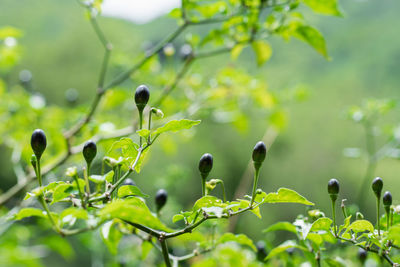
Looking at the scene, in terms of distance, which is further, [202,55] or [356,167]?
[356,167]

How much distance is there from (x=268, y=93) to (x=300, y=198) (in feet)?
3.79

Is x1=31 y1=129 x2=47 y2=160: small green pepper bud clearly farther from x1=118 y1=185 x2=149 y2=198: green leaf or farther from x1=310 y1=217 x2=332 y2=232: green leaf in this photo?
x1=310 y1=217 x2=332 y2=232: green leaf

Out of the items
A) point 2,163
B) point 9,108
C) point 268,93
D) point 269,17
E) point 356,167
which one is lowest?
point 356,167

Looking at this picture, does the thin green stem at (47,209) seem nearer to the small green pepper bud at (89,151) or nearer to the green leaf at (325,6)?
the small green pepper bud at (89,151)

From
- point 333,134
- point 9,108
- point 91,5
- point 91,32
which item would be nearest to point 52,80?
point 91,32

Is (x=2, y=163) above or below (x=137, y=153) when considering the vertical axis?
below

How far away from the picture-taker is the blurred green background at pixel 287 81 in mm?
2928

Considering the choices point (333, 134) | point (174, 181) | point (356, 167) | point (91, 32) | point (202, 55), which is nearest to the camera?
point (202, 55)

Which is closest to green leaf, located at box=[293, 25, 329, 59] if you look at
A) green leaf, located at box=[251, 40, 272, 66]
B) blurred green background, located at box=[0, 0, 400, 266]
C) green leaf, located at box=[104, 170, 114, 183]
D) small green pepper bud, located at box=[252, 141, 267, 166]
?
green leaf, located at box=[251, 40, 272, 66]

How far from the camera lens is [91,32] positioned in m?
3.96

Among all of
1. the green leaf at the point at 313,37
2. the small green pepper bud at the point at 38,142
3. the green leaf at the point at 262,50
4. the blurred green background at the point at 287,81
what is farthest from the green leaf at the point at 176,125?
the blurred green background at the point at 287,81

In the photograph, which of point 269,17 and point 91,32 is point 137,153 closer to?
point 269,17

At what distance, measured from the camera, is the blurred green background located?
293 cm

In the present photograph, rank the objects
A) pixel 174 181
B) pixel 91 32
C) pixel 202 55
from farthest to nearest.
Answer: pixel 91 32, pixel 174 181, pixel 202 55
